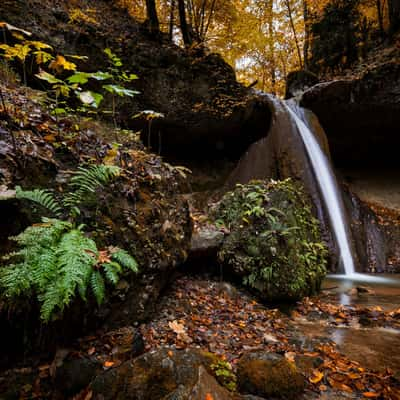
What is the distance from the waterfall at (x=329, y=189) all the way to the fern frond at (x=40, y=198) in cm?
777

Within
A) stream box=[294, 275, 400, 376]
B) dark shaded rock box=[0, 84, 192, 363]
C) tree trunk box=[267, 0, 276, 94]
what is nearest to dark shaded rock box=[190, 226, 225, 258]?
dark shaded rock box=[0, 84, 192, 363]

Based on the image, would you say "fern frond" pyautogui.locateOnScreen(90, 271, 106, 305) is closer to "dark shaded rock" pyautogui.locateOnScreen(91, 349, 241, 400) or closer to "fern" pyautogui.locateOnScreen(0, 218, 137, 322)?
"fern" pyautogui.locateOnScreen(0, 218, 137, 322)

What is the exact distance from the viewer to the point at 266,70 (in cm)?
1850

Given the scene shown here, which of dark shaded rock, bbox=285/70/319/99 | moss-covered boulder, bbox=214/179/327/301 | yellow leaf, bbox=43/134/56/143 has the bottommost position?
moss-covered boulder, bbox=214/179/327/301

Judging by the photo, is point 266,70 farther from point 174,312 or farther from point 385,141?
point 174,312

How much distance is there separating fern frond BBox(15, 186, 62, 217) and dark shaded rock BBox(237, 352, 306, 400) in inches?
84.9

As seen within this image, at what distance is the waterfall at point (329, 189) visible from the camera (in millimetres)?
7707

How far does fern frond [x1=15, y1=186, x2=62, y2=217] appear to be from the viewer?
2.04 meters

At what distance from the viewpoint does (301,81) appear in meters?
12.7

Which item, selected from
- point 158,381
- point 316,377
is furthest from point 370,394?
point 158,381

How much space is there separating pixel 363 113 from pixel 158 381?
11675mm

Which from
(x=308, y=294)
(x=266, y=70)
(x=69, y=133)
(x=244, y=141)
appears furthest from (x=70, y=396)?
(x=266, y=70)

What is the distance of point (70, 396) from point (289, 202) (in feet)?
15.5

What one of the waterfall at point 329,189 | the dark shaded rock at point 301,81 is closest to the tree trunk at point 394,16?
the dark shaded rock at point 301,81
